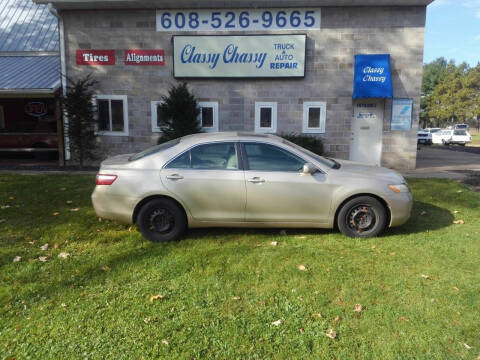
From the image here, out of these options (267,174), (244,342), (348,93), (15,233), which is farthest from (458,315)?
(348,93)

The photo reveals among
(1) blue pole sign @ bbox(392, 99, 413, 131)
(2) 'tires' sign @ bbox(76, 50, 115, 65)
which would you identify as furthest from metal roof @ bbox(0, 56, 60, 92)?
(1) blue pole sign @ bbox(392, 99, 413, 131)

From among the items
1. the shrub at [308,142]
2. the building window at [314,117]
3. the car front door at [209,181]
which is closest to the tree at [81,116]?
the shrub at [308,142]

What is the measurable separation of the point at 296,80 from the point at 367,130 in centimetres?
299

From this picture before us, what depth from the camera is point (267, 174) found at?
489cm

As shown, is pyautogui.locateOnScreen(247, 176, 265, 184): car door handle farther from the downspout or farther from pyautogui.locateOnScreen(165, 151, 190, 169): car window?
the downspout

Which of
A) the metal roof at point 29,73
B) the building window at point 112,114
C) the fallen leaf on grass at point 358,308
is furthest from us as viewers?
the building window at point 112,114

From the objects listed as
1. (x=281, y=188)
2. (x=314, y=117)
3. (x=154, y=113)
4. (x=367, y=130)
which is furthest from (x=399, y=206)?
(x=154, y=113)

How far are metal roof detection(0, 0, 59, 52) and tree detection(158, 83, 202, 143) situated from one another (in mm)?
7640

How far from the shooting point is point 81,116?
1210 centimetres

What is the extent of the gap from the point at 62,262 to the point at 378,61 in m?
11.0

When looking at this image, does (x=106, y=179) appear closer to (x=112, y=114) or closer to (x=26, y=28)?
(x=112, y=114)

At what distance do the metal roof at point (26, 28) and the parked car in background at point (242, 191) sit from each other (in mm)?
13753

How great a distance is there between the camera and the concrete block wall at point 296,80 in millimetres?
11609

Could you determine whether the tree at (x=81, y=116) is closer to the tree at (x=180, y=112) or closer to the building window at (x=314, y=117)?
the tree at (x=180, y=112)
